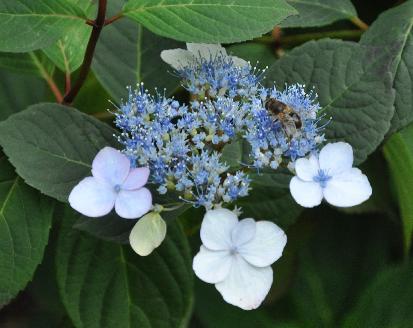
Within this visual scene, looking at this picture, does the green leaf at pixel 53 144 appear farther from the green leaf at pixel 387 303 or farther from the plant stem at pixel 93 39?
the green leaf at pixel 387 303

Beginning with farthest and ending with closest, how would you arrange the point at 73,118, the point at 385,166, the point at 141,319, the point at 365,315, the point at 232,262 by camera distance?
the point at 385,166, the point at 365,315, the point at 141,319, the point at 73,118, the point at 232,262

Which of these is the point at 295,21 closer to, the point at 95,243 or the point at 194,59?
the point at 194,59

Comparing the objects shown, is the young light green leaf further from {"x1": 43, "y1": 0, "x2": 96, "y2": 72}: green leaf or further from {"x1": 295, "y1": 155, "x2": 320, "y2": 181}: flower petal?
{"x1": 43, "y1": 0, "x2": 96, "y2": 72}: green leaf

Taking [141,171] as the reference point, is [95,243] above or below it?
below

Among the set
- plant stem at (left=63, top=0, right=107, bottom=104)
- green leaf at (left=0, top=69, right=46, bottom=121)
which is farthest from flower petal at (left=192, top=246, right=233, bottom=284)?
green leaf at (left=0, top=69, right=46, bottom=121)

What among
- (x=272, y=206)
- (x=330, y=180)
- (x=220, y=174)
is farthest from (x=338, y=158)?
(x=272, y=206)

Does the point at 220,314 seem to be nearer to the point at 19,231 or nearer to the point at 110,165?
the point at 19,231

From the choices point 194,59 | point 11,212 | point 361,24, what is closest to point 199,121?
point 194,59
